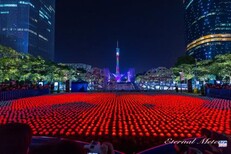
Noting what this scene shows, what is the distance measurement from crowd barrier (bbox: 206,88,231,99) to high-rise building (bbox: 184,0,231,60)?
297ft

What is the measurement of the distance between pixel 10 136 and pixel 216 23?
12534cm

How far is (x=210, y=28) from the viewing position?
375 ft

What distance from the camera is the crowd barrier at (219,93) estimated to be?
826 inches

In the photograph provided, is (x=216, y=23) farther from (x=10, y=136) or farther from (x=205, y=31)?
(x=10, y=136)

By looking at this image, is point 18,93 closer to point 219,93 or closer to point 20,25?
point 219,93

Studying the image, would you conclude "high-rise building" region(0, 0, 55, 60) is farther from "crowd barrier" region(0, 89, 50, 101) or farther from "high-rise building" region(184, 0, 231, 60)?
"high-rise building" region(184, 0, 231, 60)

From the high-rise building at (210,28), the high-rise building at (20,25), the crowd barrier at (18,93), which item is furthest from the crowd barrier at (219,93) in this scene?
the high-rise building at (210,28)

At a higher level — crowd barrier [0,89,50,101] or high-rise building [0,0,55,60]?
high-rise building [0,0,55,60]

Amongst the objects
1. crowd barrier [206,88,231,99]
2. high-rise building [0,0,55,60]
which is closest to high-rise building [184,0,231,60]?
high-rise building [0,0,55,60]

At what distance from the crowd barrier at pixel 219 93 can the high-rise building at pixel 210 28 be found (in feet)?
297

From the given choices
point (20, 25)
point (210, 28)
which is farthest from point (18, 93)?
point (210, 28)

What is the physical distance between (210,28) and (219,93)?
102 meters

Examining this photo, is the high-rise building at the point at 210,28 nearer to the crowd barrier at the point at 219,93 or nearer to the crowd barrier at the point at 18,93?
the crowd barrier at the point at 219,93

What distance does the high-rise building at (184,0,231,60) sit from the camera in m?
110
